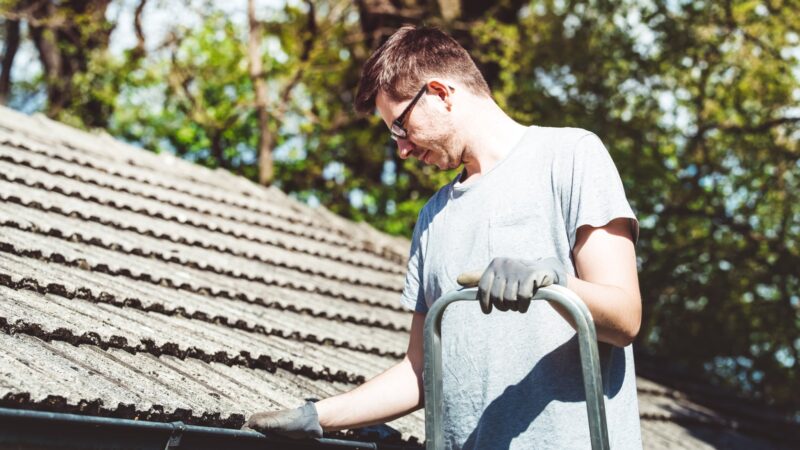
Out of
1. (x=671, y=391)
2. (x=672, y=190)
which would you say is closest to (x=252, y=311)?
(x=671, y=391)

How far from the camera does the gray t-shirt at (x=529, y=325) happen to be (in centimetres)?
200

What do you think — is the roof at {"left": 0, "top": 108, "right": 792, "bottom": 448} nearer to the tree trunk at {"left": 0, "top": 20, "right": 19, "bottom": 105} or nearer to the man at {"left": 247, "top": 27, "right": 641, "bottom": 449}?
the man at {"left": 247, "top": 27, "right": 641, "bottom": 449}

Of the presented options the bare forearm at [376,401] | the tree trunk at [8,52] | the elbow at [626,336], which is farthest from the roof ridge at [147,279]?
the tree trunk at [8,52]

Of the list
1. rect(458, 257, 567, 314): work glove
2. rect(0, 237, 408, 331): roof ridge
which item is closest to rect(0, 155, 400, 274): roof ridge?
rect(0, 237, 408, 331): roof ridge

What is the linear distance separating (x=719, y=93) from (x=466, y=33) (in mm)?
4630

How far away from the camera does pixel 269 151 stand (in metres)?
13.7

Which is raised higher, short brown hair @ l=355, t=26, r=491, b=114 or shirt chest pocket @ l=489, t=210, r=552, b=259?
short brown hair @ l=355, t=26, r=491, b=114

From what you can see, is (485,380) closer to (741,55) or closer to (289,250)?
(289,250)

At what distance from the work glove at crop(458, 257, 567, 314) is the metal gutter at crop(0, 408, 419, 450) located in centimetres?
102

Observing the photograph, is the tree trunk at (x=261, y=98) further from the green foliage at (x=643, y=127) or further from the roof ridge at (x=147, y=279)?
the roof ridge at (x=147, y=279)

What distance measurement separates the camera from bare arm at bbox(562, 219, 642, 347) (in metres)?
1.87

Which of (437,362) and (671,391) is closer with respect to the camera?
(437,362)

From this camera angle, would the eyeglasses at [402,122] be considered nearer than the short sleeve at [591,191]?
No

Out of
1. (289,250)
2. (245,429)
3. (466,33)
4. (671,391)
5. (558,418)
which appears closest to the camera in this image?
(558,418)
